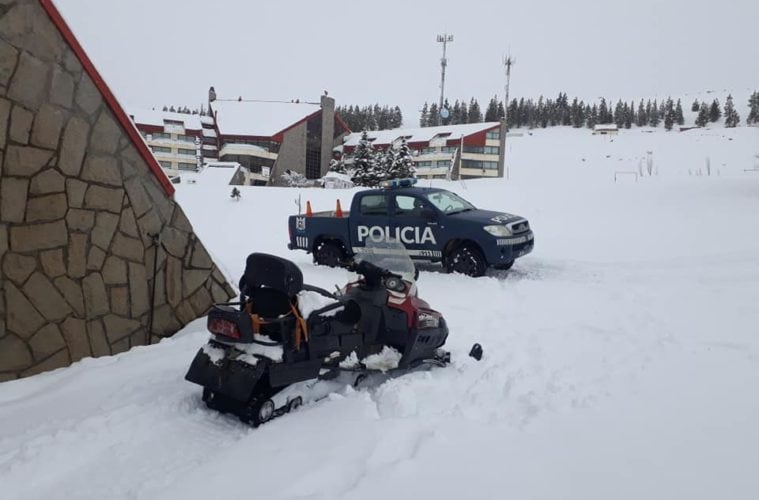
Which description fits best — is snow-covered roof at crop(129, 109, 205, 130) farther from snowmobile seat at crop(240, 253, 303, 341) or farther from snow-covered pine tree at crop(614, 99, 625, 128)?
snow-covered pine tree at crop(614, 99, 625, 128)

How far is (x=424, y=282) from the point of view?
873cm

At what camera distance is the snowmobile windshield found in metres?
4.84

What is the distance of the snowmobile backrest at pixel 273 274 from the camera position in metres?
3.85

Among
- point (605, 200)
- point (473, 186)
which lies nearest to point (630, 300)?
point (605, 200)

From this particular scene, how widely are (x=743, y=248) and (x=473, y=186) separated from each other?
15545 mm

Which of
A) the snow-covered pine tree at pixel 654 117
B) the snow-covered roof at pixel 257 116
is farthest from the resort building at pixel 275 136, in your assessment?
the snow-covered pine tree at pixel 654 117

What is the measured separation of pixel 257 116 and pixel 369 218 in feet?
145

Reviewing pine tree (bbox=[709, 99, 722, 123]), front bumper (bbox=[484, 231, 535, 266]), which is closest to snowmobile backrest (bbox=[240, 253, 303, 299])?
front bumper (bbox=[484, 231, 535, 266])

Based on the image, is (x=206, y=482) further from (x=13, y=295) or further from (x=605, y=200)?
(x=605, y=200)

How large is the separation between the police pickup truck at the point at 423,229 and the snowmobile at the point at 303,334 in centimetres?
373

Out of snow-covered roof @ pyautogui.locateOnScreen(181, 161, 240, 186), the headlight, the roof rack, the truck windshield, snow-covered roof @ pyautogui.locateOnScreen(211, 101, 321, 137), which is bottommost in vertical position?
the headlight

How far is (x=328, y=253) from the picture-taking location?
10.5 m

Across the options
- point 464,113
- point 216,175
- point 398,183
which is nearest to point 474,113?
point 464,113

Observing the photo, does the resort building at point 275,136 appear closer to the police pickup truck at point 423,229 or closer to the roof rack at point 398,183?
the police pickup truck at point 423,229
